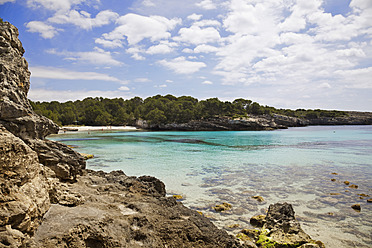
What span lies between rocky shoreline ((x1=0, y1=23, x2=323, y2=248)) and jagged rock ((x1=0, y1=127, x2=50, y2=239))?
11 mm

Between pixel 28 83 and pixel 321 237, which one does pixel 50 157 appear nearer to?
pixel 28 83

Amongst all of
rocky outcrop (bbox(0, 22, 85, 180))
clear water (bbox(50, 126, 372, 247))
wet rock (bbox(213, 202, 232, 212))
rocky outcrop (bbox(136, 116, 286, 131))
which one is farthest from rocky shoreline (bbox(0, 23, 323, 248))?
rocky outcrop (bbox(136, 116, 286, 131))

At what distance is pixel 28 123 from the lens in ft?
20.4

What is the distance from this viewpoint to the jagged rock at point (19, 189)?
3064 millimetres

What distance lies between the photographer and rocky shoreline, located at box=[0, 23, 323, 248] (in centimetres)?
338

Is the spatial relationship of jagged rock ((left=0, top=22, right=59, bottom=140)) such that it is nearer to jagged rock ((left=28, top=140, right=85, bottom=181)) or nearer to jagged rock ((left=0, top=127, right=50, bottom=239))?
jagged rock ((left=28, top=140, right=85, bottom=181))

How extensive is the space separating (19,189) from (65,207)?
1341mm

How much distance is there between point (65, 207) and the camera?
4.63 metres

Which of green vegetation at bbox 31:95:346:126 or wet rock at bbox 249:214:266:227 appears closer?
wet rock at bbox 249:214:266:227

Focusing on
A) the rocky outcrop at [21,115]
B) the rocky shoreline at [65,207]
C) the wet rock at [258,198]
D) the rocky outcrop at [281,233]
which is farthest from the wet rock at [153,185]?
the wet rock at [258,198]

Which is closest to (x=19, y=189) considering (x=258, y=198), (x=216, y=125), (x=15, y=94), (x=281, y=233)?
(x=15, y=94)

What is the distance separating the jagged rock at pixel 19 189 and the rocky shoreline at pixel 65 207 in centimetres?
1

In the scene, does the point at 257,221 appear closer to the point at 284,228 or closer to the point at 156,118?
the point at 284,228

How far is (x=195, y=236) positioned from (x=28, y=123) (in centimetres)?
532
